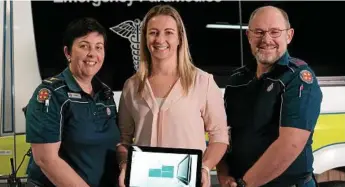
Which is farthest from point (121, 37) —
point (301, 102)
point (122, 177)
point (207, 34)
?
point (301, 102)

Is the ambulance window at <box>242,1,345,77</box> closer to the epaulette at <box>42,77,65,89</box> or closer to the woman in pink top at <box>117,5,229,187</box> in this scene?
the woman in pink top at <box>117,5,229,187</box>

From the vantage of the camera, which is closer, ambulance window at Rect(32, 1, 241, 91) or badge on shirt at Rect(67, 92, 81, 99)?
badge on shirt at Rect(67, 92, 81, 99)

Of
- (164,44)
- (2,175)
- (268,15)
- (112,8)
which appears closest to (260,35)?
(268,15)

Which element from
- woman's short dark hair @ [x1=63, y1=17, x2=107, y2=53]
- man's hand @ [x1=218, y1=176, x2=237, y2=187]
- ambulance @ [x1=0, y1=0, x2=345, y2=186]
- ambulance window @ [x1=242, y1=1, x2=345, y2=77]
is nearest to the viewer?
woman's short dark hair @ [x1=63, y1=17, x2=107, y2=53]

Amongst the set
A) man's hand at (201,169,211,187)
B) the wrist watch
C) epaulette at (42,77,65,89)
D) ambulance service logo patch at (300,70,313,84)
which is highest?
ambulance service logo patch at (300,70,313,84)

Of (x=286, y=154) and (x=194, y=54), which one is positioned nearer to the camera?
(x=286, y=154)

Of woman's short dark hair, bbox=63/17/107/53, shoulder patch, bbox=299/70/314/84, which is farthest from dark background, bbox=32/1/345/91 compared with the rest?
shoulder patch, bbox=299/70/314/84

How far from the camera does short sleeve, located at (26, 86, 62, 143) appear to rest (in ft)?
5.39

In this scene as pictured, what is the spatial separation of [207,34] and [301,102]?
113 cm

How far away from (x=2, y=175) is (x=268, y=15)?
1.88 meters

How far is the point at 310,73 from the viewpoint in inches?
70.5

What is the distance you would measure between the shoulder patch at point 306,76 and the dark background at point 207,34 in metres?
0.97

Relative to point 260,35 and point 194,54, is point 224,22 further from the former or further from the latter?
point 260,35

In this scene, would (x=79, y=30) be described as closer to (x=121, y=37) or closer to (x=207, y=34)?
(x=121, y=37)
